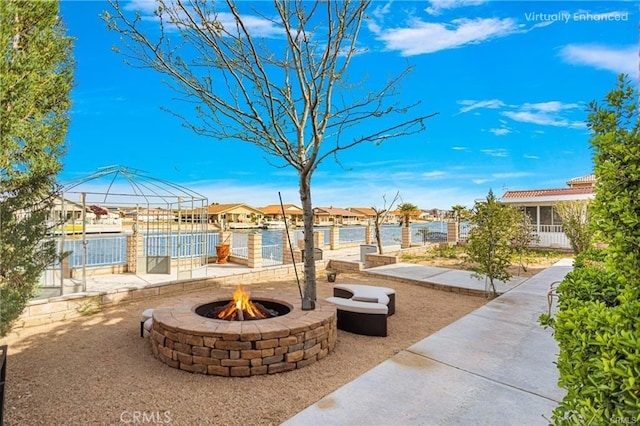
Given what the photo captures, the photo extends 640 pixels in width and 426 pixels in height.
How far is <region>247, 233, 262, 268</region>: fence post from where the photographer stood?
1064 centimetres

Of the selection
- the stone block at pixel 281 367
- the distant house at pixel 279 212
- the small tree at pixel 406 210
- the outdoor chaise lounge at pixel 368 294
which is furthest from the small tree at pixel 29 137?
the distant house at pixel 279 212

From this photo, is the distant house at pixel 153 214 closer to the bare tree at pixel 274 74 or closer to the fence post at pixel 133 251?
the fence post at pixel 133 251

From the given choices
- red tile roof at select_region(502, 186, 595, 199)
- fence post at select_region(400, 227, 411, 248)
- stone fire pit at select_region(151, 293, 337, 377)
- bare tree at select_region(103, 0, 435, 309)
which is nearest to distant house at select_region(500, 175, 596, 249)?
red tile roof at select_region(502, 186, 595, 199)

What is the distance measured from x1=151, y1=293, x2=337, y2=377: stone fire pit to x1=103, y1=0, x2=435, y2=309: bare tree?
0.71 metres

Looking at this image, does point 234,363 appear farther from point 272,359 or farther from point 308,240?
point 308,240

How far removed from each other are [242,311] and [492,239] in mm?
5491

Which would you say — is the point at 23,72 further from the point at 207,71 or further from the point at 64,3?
the point at 207,71

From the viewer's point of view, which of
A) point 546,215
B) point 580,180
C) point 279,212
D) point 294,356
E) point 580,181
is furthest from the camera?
point 279,212

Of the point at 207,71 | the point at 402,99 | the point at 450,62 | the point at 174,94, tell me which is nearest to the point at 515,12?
the point at 450,62

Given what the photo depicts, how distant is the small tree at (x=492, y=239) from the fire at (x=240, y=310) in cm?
501

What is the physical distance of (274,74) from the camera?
547cm

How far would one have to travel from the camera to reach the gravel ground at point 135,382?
2.75 metres

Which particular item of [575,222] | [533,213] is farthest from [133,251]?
[533,213]

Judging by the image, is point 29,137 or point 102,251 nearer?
point 29,137
